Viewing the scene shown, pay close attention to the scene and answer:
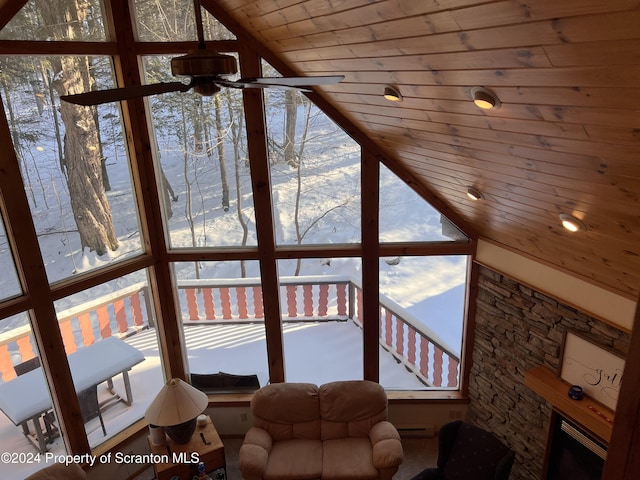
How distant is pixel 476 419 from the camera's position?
500 cm

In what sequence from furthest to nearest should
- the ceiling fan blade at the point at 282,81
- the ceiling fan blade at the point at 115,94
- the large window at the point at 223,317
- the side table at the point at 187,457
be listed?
1. the large window at the point at 223,317
2. the side table at the point at 187,457
3. the ceiling fan blade at the point at 282,81
4. the ceiling fan blade at the point at 115,94

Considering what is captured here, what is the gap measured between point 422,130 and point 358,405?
2736 mm

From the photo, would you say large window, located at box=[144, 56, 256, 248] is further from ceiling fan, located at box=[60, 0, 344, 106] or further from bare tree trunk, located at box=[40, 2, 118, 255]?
ceiling fan, located at box=[60, 0, 344, 106]

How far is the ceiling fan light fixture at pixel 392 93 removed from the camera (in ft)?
9.04

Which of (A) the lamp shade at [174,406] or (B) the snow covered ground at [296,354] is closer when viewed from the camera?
(A) the lamp shade at [174,406]

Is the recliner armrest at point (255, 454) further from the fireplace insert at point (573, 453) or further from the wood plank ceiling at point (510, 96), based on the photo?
the wood plank ceiling at point (510, 96)

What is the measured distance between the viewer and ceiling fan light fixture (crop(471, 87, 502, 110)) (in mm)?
2135

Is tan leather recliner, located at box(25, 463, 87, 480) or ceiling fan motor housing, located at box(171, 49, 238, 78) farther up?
ceiling fan motor housing, located at box(171, 49, 238, 78)

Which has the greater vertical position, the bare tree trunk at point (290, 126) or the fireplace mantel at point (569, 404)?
the bare tree trunk at point (290, 126)

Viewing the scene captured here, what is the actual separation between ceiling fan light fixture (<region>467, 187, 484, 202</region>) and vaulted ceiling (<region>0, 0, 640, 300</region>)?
0.10 m

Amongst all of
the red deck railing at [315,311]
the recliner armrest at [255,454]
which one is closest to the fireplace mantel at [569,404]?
the red deck railing at [315,311]

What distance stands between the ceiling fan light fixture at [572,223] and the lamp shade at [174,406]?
3253 mm

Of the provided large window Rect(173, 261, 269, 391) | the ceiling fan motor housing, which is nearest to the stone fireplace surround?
large window Rect(173, 261, 269, 391)

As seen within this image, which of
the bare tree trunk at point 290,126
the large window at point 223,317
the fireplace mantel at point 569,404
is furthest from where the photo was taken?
the large window at point 223,317
